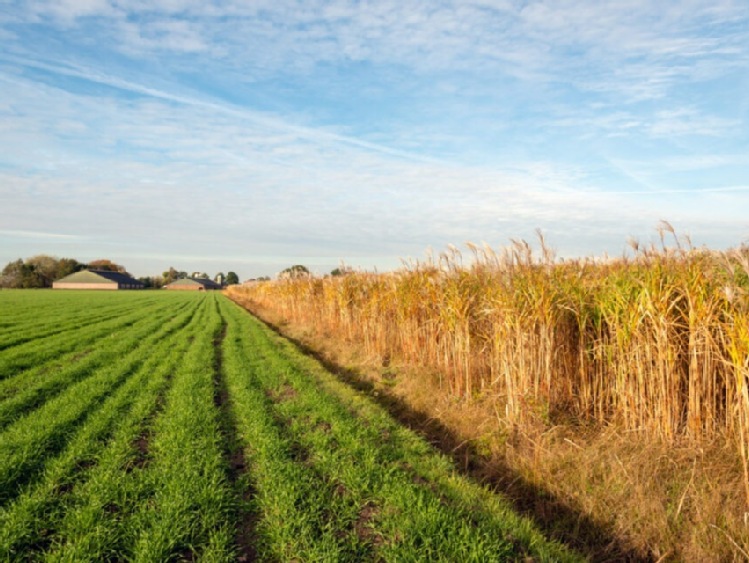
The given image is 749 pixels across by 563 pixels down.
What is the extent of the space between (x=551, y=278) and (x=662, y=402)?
223 centimetres

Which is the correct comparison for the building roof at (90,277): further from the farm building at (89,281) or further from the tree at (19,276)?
the tree at (19,276)

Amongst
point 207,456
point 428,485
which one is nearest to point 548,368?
point 428,485

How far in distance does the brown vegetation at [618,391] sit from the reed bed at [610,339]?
22 millimetres

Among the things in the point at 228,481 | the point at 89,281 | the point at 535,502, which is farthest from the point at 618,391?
the point at 89,281

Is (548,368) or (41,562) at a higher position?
(548,368)

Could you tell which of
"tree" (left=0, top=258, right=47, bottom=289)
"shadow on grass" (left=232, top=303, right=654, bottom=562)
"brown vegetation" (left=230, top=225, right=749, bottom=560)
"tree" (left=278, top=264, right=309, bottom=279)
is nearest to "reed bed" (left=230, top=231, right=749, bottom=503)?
"brown vegetation" (left=230, top=225, right=749, bottom=560)

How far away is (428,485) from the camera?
4.86 metres

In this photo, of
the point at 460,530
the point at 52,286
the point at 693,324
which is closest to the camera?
the point at 460,530

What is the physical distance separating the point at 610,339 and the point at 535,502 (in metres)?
2.43

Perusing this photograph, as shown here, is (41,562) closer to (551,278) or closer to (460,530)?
(460,530)

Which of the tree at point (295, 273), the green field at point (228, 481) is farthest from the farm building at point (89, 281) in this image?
the green field at point (228, 481)

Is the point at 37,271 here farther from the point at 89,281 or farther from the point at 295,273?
the point at 295,273

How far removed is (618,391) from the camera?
19.2 ft

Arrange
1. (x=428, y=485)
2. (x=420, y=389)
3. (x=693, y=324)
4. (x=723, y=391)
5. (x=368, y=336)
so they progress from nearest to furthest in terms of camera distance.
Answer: (x=428, y=485) < (x=693, y=324) < (x=723, y=391) < (x=420, y=389) < (x=368, y=336)
